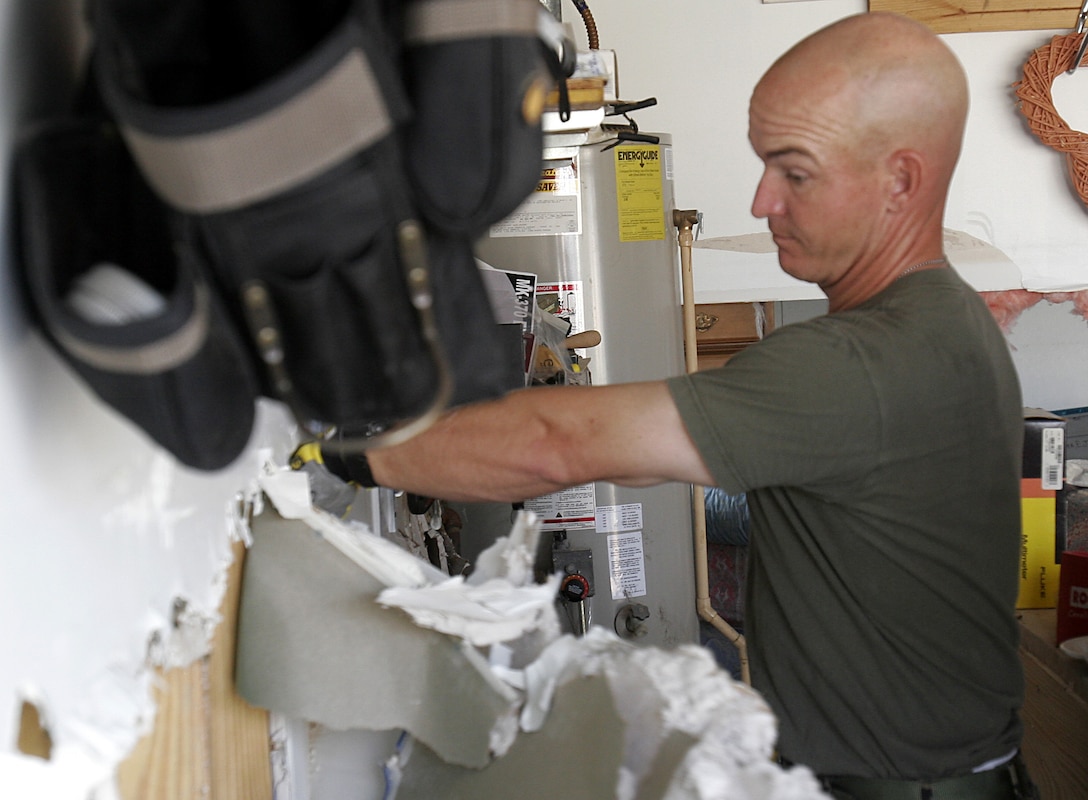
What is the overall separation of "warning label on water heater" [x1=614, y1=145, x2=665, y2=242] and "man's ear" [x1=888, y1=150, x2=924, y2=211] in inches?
38.7

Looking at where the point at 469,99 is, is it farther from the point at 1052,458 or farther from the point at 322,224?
the point at 1052,458

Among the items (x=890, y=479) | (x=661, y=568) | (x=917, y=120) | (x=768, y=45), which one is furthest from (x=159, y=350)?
(x=768, y=45)

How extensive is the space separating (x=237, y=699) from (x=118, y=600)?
0.27 metres

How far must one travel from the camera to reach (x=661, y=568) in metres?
2.18

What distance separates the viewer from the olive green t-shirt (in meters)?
0.95

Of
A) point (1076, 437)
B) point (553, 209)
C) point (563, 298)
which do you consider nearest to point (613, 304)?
point (563, 298)

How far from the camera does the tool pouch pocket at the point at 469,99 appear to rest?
0.40 metres

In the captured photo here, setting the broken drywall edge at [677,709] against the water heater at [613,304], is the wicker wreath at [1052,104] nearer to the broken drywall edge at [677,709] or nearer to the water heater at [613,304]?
the water heater at [613,304]

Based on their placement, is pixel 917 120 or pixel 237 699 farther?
pixel 917 120

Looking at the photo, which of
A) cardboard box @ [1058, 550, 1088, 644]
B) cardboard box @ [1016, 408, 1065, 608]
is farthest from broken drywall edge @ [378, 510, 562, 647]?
cardboard box @ [1016, 408, 1065, 608]

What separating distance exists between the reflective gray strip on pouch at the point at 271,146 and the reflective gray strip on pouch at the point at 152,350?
5 cm

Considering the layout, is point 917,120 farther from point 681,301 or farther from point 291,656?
point 681,301

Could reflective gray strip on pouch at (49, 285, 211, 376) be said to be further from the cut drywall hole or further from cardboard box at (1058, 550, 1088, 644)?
cardboard box at (1058, 550, 1088, 644)

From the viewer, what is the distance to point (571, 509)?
212cm
